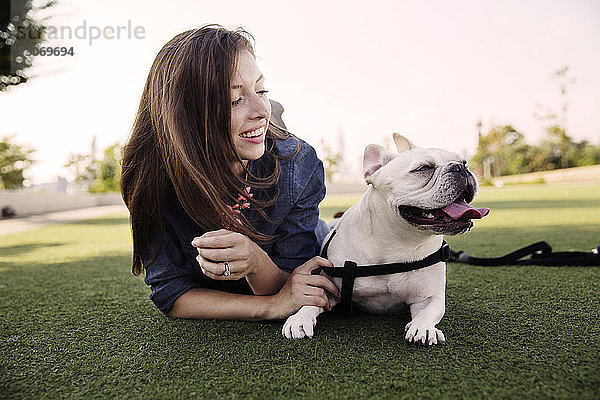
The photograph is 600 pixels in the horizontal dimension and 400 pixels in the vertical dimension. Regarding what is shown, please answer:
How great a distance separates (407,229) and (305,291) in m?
0.43

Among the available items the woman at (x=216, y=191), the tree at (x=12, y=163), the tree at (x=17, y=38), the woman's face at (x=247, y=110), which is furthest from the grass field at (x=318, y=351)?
the tree at (x=12, y=163)

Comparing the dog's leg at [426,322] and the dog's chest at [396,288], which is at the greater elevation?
the dog's chest at [396,288]

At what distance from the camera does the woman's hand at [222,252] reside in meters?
1.49

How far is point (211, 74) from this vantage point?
1652 millimetres

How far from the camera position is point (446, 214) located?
161cm

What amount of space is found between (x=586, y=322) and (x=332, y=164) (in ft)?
96.4

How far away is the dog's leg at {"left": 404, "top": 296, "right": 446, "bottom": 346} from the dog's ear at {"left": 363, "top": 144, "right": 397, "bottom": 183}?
0.55m

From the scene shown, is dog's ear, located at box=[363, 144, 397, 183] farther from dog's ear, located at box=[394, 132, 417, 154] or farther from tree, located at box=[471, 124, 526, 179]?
tree, located at box=[471, 124, 526, 179]

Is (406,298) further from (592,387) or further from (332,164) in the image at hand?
(332,164)

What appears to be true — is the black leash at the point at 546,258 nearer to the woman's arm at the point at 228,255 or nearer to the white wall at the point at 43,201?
the woman's arm at the point at 228,255

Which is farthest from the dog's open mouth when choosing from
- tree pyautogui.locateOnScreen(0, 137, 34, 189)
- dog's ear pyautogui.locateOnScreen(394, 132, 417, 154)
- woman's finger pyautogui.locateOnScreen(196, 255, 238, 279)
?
tree pyautogui.locateOnScreen(0, 137, 34, 189)

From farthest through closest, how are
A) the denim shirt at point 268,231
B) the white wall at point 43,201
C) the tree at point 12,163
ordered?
the tree at point 12,163 → the white wall at point 43,201 → the denim shirt at point 268,231

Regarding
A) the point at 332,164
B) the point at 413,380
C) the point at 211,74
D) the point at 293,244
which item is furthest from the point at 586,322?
the point at 332,164

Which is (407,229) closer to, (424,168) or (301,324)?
(424,168)
